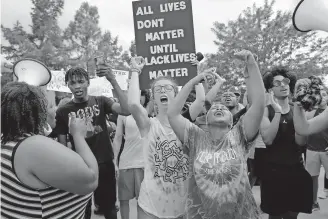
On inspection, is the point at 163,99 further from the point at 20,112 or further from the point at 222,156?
the point at 20,112

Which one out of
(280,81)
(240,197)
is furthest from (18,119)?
(280,81)

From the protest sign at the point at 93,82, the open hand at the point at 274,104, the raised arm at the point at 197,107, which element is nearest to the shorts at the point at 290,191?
the open hand at the point at 274,104

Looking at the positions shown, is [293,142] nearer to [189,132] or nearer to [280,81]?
[280,81]

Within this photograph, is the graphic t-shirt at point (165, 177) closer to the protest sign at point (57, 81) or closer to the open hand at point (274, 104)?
the open hand at point (274, 104)

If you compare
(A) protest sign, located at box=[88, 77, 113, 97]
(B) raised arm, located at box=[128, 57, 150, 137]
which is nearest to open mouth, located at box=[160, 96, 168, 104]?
(B) raised arm, located at box=[128, 57, 150, 137]

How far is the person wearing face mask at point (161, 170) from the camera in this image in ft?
9.37

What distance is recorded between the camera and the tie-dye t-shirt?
2623mm

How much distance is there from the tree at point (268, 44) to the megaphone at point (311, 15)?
21.7 m

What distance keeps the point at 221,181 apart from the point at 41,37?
30342 millimetres

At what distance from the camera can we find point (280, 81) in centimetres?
368

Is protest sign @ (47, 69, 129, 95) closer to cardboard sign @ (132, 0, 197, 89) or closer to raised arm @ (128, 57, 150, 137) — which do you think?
cardboard sign @ (132, 0, 197, 89)

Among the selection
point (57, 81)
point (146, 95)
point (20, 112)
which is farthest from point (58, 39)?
point (20, 112)

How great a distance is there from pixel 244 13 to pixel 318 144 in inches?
858

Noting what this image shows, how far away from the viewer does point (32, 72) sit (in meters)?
3.44
